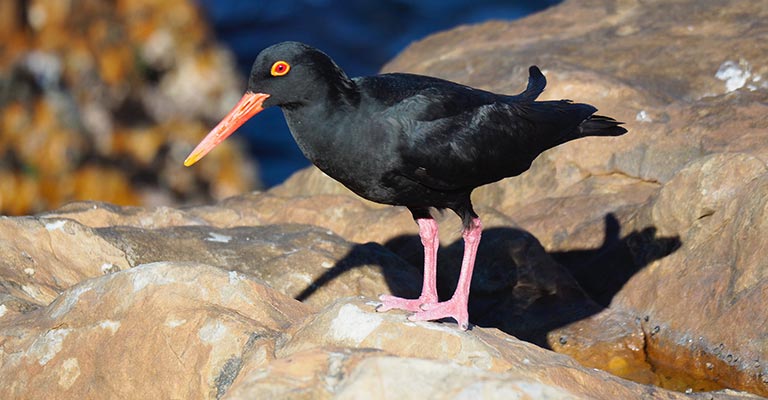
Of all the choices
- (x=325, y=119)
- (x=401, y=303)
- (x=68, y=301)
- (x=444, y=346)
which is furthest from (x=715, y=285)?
(x=68, y=301)

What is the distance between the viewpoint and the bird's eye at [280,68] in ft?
20.6

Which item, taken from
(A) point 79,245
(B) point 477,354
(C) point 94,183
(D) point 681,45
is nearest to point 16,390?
(A) point 79,245

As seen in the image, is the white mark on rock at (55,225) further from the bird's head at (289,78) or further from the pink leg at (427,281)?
the pink leg at (427,281)

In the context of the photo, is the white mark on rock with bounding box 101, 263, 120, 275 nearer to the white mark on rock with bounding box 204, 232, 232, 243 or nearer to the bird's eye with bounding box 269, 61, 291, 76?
the white mark on rock with bounding box 204, 232, 232, 243

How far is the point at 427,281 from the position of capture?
6.74m

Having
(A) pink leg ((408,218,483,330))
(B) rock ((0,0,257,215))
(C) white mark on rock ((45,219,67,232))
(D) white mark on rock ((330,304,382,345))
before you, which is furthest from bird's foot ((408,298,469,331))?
(B) rock ((0,0,257,215))

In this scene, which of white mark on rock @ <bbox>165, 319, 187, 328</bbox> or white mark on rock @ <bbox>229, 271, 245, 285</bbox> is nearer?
white mark on rock @ <bbox>165, 319, 187, 328</bbox>

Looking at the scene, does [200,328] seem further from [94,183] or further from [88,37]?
[88,37]

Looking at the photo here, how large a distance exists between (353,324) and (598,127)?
3.02 m

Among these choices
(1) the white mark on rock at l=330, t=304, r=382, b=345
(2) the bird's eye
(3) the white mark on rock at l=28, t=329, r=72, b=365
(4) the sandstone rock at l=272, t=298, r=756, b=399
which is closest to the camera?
(4) the sandstone rock at l=272, t=298, r=756, b=399

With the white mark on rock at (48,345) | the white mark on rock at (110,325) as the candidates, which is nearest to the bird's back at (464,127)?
the white mark on rock at (110,325)

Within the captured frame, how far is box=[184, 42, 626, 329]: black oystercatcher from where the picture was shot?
6.18m

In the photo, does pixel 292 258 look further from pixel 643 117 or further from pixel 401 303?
pixel 643 117

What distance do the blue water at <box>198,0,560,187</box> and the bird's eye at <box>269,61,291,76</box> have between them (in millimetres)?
17172
